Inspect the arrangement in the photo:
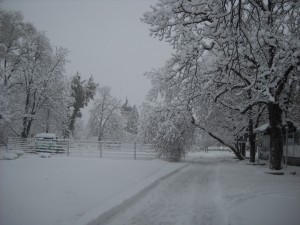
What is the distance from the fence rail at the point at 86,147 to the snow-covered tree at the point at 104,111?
25.1 meters

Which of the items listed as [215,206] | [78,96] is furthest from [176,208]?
[78,96]

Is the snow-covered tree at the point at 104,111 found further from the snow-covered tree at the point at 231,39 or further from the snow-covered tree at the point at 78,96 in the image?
the snow-covered tree at the point at 231,39

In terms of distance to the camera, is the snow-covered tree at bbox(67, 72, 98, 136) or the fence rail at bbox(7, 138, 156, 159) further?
the snow-covered tree at bbox(67, 72, 98, 136)

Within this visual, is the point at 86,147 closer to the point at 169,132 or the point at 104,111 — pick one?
the point at 169,132

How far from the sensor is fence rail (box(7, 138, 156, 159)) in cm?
2250

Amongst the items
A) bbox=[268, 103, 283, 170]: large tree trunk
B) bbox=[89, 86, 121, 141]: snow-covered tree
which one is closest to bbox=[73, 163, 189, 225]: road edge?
bbox=[268, 103, 283, 170]: large tree trunk

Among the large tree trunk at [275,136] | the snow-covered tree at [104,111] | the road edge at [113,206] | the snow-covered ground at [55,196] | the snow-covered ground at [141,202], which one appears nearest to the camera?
the snow-covered ground at [55,196]

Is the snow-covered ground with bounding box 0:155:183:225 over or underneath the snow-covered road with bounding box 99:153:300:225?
over

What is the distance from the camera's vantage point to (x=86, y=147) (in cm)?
2462

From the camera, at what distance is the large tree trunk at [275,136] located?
49.0ft

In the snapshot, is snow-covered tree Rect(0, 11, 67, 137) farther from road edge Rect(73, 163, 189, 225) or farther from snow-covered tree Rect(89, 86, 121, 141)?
road edge Rect(73, 163, 189, 225)

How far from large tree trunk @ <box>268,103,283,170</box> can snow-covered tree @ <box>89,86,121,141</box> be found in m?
39.8

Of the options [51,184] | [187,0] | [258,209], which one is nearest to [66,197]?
[51,184]

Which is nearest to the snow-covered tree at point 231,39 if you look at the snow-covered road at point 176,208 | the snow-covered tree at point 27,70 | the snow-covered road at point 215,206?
the snow-covered road at point 215,206
